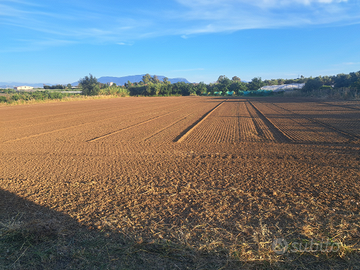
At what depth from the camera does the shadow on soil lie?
2645mm

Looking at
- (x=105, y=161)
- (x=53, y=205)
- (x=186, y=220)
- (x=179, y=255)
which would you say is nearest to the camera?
(x=179, y=255)

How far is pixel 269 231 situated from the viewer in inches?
125

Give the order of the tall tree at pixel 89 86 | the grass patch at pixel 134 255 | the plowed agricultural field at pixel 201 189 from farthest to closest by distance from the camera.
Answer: the tall tree at pixel 89 86, the plowed agricultural field at pixel 201 189, the grass patch at pixel 134 255

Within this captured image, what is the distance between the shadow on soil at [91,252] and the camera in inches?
104

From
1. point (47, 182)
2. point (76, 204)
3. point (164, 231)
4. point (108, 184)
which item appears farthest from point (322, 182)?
point (47, 182)

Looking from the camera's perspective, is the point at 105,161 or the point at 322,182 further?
the point at 105,161

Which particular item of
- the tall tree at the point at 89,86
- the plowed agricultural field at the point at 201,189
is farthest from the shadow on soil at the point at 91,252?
the tall tree at the point at 89,86

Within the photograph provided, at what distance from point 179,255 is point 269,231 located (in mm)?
1307

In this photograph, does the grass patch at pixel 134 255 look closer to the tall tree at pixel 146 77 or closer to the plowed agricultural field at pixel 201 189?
the plowed agricultural field at pixel 201 189

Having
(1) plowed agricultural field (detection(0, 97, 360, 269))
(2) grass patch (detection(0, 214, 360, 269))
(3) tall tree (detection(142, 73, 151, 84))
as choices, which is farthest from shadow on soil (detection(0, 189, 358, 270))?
(3) tall tree (detection(142, 73, 151, 84))

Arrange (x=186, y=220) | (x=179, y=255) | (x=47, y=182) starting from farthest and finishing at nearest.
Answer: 1. (x=47, y=182)
2. (x=186, y=220)
3. (x=179, y=255)

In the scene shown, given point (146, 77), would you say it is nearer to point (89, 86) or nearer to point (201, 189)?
point (89, 86)

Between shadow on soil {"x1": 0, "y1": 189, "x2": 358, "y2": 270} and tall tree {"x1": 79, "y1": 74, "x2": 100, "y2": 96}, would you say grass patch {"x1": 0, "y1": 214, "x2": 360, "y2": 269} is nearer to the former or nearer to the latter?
shadow on soil {"x1": 0, "y1": 189, "x2": 358, "y2": 270}

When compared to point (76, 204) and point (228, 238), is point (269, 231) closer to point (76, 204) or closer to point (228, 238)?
point (228, 238)
